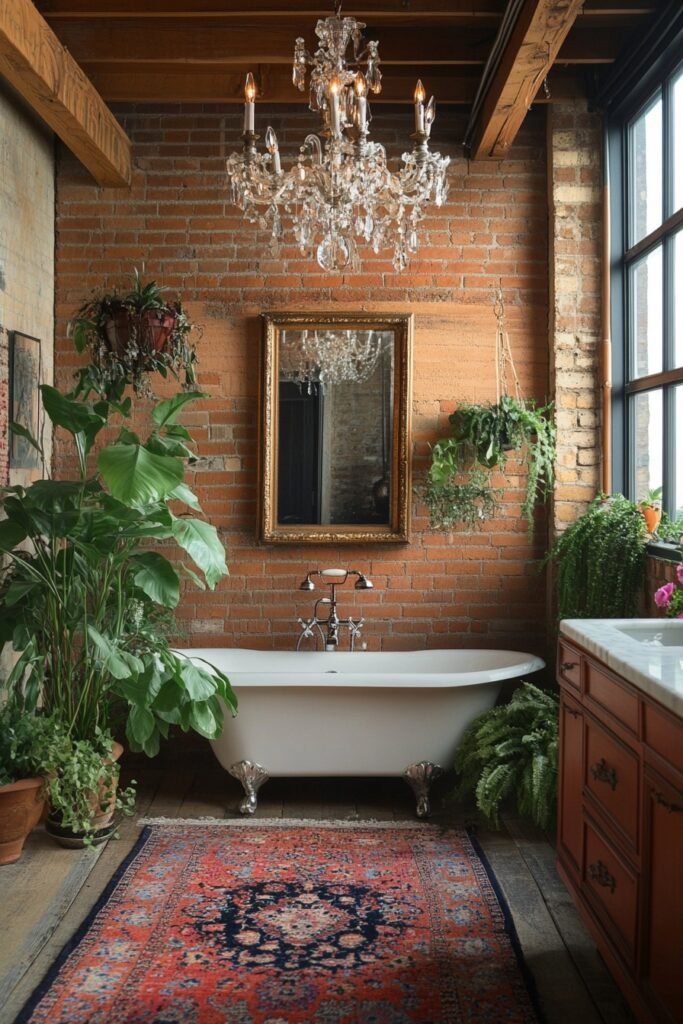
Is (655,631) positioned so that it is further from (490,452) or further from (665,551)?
(490,452)

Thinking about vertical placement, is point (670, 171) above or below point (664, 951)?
above

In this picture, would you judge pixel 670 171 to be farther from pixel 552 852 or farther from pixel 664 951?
pixel 664 951

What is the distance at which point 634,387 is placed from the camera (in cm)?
463

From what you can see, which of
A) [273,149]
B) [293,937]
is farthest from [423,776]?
[273,149]

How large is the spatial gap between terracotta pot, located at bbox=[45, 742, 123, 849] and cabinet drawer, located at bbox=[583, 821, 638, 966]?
6.53 feet

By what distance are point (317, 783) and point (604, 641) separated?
233 cm

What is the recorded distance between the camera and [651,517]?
4.05 metres

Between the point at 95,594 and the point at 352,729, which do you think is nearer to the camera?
the point at 95,594

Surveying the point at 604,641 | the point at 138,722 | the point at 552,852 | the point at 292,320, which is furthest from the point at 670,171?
the point at 138,722

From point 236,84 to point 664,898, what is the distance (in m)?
4.08

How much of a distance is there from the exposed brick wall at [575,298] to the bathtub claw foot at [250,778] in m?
1.86

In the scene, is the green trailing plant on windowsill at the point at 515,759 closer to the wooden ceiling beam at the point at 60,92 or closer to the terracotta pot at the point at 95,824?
the terracotta pot at the point at 95,824

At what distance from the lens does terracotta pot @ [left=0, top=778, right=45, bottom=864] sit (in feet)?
11.9

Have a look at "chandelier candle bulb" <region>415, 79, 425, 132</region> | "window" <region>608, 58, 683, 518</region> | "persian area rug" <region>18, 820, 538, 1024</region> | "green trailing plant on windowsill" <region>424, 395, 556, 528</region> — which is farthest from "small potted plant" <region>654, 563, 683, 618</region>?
"chandelier candle bulb" <region>415, 79, 425, 132</region>
